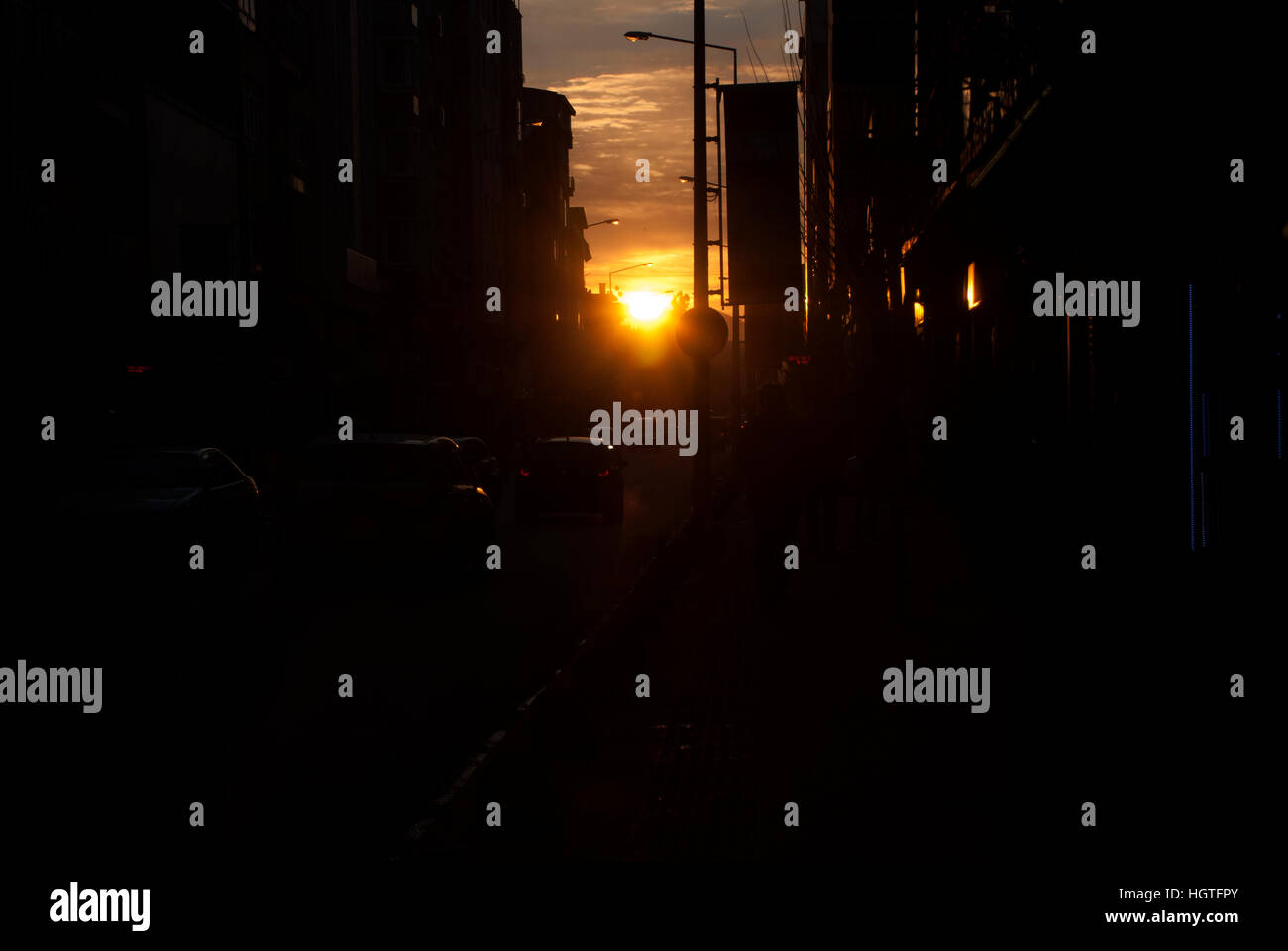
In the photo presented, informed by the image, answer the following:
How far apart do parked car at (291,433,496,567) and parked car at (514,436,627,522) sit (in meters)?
9.17

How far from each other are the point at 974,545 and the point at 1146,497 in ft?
22.5

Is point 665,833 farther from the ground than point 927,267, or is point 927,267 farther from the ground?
point 927,267

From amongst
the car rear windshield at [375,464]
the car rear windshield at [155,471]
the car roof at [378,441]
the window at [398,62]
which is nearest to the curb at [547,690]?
the car rear windshield at [375,464]

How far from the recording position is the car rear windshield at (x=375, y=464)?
15.1m

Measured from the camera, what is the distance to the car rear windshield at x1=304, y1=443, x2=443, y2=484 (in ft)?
49.4

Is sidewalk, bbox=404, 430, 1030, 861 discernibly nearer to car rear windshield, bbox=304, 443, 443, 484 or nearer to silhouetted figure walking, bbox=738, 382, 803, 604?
silhouetted figure walking, bbox=738, 382, 803, 604

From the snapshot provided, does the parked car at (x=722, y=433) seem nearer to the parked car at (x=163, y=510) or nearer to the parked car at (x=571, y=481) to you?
the parked car at (x=571, y=481)

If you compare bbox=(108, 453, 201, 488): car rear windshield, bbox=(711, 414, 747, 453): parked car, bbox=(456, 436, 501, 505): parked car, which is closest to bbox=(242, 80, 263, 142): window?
bbox=(456, 436, 501, 505): parked car

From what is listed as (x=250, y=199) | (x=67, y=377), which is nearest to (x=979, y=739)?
(x=67, y=377)

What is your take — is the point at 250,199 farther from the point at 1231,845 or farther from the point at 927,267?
the point at 1231,845

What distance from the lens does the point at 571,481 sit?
2505 centimetres
